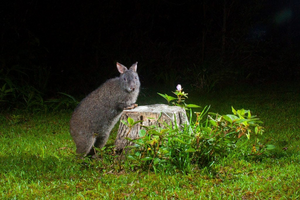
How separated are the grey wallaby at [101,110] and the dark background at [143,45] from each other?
3.89m

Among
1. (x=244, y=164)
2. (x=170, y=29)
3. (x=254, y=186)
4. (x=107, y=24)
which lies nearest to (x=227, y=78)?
(x=170, y=29)

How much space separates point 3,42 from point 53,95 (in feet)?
5.91

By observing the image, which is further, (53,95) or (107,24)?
(107,24)

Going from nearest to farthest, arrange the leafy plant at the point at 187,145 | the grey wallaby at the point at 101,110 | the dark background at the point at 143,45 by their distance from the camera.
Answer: the leafy plant at the point at 187,145
the grey wallaby at the point at 101,110
the dark background at the point at 143,45

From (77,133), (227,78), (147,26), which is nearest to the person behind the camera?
(77,133)

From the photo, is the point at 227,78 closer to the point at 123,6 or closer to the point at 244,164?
the point at 123,6

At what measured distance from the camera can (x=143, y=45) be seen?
10.1 meters

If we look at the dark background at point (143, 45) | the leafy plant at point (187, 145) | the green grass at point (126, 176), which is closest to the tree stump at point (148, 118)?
the leafy plant at point (187, 145)

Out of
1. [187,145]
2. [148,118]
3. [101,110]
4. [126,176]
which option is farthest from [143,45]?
[126,176]

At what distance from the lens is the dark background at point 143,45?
8.19 metres

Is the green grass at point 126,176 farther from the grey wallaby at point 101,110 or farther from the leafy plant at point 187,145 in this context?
the grey wallaby at point 101,110

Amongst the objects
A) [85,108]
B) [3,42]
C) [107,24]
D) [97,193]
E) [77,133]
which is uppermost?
[107,24]

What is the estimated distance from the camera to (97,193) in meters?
3.24

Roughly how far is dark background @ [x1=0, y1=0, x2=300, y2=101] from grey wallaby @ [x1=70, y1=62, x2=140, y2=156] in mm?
3888
